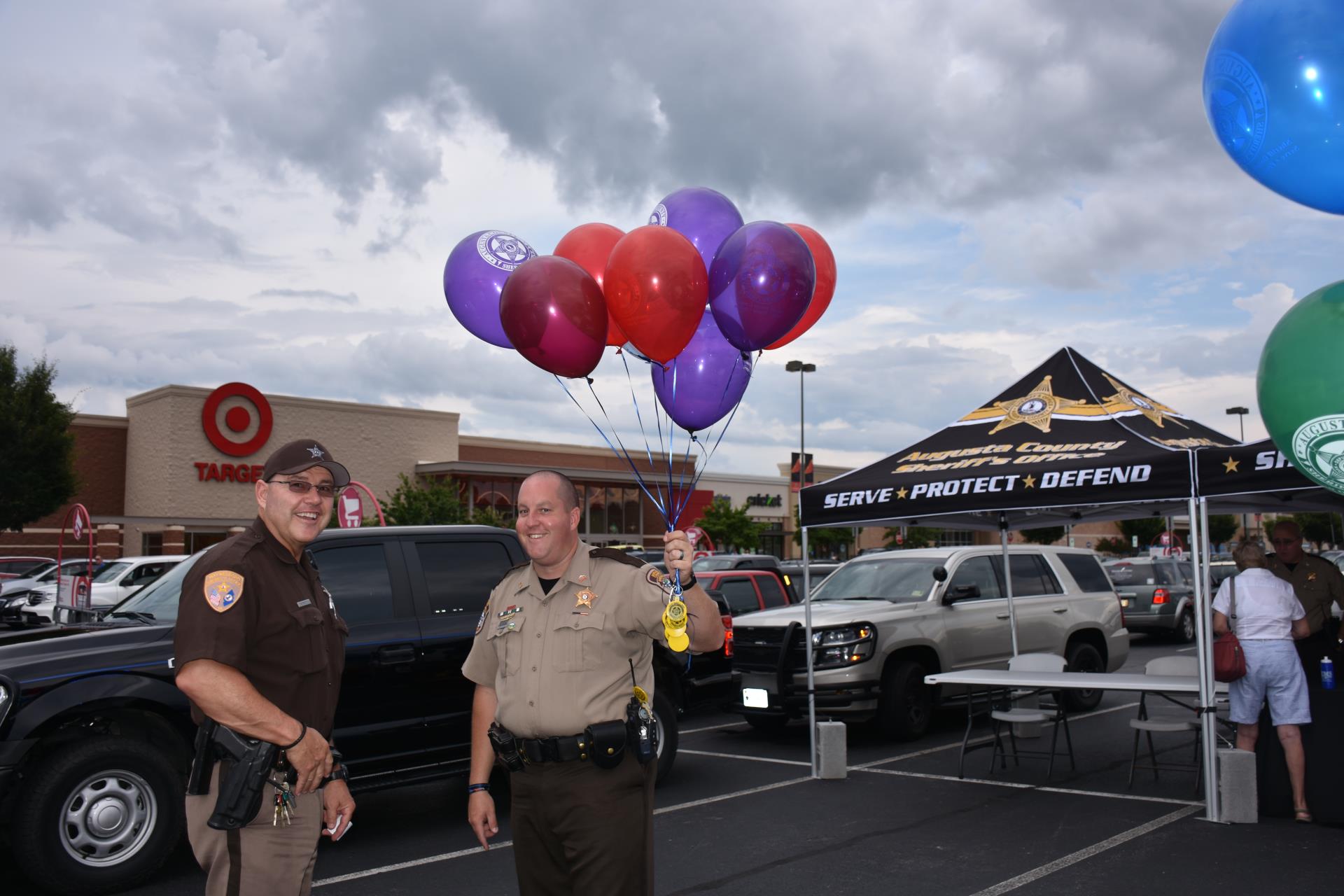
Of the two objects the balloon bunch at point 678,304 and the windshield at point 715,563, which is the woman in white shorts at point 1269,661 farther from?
the windshield at point 715,563

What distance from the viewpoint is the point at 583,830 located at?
3418 millimetres

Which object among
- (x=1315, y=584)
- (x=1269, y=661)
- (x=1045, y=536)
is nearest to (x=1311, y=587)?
(x=1315, y=584)

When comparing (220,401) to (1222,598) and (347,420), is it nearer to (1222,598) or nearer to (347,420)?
(347,420)

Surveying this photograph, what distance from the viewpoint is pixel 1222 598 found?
24.6 ft

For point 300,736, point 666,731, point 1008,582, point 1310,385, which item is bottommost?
point 666,731

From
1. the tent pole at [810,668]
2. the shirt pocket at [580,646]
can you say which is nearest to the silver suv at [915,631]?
the tent pole at [810,668]

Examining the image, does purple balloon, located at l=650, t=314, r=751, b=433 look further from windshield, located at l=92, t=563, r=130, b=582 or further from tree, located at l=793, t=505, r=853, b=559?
tree, located at l=793, t=505, r=853, b=559

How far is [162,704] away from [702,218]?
13.7 ft

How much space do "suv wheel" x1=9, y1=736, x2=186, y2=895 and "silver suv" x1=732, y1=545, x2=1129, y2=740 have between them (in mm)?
5432

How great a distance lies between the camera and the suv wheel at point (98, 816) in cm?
540

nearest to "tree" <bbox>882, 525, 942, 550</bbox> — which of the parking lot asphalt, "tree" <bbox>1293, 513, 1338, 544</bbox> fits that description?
Answer: "tree" <bbox>1293, 513, 1338, 544</bbox>

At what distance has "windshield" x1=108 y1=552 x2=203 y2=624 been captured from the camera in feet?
21.4

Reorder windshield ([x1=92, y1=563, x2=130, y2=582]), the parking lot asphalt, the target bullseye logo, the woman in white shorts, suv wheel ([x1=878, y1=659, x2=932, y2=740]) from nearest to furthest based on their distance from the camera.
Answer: the parking lot asphalt
the woman in white shorts
suv wheel ([x1=878, y1=659, x2=932, y2=740])
windshield ([x1=92, y1=563, x2=130, y2=582])
the target bullseye logo

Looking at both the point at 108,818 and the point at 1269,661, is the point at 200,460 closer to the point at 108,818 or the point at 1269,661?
the point at 108,818
